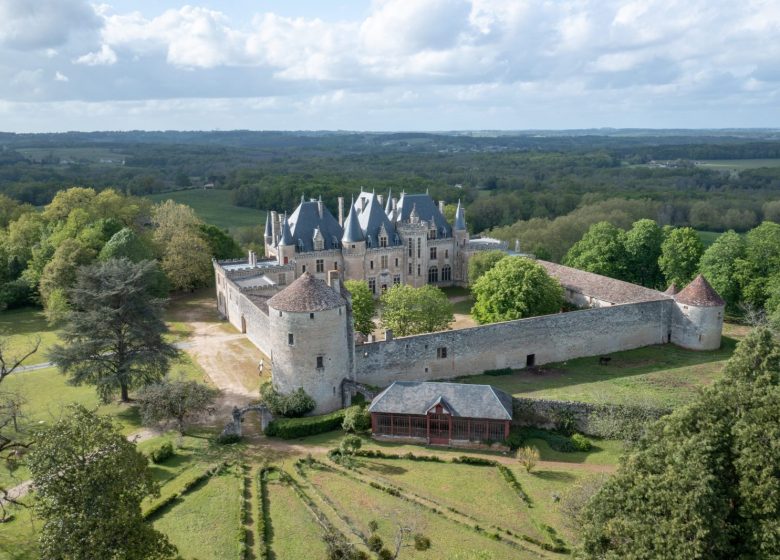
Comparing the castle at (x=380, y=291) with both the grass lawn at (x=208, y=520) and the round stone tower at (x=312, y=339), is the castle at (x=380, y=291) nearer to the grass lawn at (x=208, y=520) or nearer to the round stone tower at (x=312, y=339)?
the round stone tower at (x=312, y=339)

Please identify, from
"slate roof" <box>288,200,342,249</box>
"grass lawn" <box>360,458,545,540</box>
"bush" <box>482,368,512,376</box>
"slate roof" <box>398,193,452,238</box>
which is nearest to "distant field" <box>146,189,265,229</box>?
"slate roof" <box>288,200,342,249</box>

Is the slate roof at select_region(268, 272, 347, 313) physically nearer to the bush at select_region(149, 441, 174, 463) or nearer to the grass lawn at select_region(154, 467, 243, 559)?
the bush at select_region(149, 441, 174, 463)

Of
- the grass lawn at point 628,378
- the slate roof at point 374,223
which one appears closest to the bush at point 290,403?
the grass lawn at point 628,378

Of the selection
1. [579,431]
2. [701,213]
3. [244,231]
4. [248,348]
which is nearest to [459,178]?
[701,213]

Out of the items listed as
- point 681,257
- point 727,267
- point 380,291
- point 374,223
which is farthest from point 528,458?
point 681,257

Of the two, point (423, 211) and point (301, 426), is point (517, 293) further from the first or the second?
point (423, 211)

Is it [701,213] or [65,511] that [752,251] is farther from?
[65,511]
